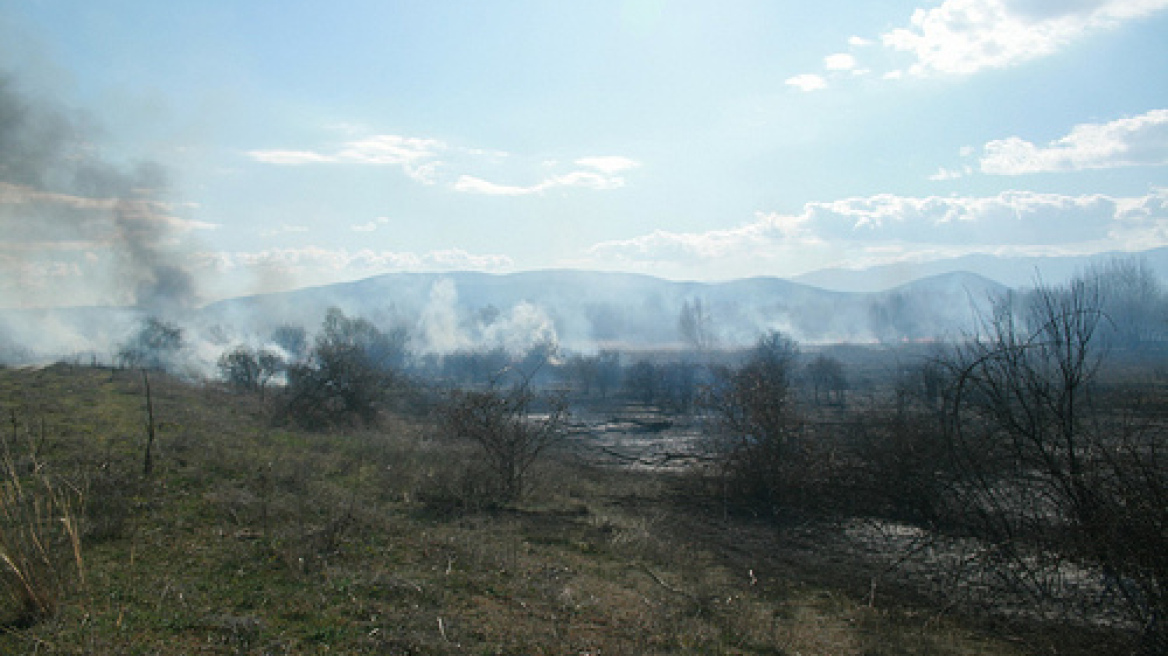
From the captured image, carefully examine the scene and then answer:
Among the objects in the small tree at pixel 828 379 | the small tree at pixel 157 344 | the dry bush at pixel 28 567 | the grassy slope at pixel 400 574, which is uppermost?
the small tree at pixel 157 344

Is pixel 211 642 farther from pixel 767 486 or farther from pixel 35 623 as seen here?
pixel 767 486

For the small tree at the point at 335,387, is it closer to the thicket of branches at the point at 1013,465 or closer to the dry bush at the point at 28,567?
the thicket of branches at the point at 1013,465

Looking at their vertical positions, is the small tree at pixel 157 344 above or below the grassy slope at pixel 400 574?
above

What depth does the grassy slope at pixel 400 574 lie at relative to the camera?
4.88m

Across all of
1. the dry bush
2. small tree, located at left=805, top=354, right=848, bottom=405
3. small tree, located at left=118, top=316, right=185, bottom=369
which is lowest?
small tree, located at left=805, top=354, right=848, bottom=405

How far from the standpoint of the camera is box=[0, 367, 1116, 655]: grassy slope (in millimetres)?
4875

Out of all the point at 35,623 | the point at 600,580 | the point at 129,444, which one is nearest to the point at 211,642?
the point at 35,623

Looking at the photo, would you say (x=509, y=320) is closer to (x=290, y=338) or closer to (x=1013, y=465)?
(x=290, y=338)

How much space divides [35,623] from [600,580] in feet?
16.1

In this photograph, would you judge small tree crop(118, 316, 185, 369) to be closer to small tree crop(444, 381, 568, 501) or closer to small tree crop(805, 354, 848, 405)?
small tree crop(444, 381, 568, 501)

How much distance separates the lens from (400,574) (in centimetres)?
635

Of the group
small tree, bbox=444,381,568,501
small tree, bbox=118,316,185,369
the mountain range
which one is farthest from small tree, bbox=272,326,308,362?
small tree, bbox=444,381,568,501

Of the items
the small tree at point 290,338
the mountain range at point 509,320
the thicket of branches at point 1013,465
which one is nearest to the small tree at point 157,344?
the mountain range at point 509,320

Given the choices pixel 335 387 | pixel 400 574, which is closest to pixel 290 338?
pixel 335 387
